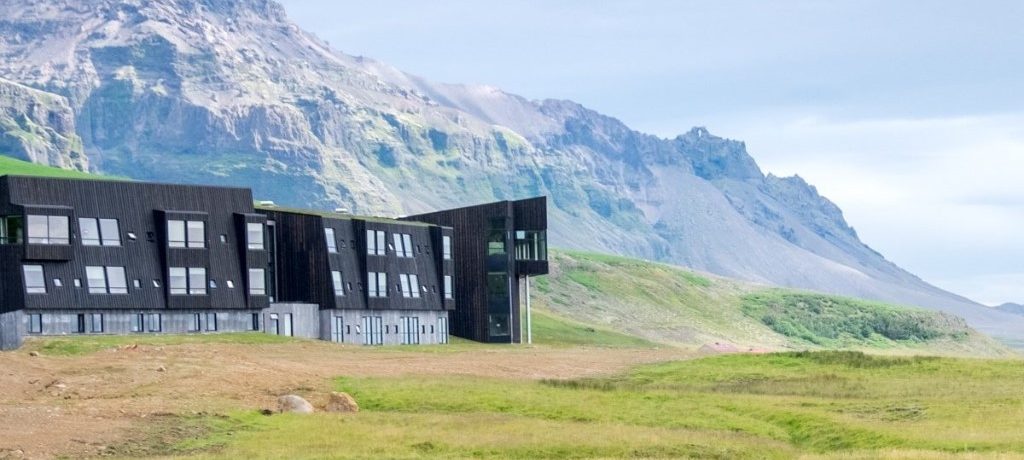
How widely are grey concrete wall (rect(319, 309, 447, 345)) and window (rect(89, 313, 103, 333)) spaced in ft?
65.5

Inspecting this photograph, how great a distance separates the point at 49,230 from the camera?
98375 mm

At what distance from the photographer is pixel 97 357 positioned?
79.9 meters

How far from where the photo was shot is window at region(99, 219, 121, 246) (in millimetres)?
102125

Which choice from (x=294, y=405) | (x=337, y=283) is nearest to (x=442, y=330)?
(x=337, y=283)

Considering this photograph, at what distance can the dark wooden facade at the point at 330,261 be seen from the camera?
388 ft

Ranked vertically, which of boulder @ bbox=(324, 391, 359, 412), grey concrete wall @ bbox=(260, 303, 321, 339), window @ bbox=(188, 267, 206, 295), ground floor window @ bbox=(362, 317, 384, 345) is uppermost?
window @ bbox=(188, 267, 206, 295)

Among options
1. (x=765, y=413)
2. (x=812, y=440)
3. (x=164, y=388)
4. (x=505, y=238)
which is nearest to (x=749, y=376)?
(x=765, y=413)

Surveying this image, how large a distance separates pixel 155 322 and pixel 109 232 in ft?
21.5

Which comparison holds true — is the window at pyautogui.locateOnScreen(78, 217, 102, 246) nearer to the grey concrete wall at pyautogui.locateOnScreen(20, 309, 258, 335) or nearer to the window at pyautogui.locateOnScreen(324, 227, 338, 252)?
the grey concrete wall at pyautogui.locateOnScreen(20, 309, 258, 335)

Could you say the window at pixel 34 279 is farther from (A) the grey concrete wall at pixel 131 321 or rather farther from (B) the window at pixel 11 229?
(B) the window at pixel 11 229

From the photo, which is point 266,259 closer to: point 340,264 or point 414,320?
point 340,264

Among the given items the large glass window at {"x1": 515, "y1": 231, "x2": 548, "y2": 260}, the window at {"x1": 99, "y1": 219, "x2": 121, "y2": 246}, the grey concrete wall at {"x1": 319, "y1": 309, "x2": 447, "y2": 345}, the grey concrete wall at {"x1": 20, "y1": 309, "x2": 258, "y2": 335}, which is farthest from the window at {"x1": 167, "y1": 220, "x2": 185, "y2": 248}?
the large glass window at {"x1": 515, "y1": 231, "x2": 548, "y2": 260}

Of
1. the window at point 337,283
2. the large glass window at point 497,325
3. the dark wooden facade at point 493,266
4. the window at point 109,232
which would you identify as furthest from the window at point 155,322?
the large glass window at point 497,325

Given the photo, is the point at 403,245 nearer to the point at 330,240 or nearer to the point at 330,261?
the point at 330,240
